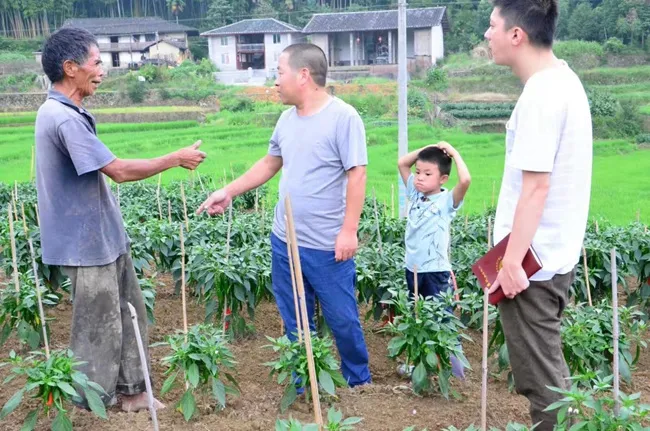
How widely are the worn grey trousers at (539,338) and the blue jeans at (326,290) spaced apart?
105 centimetres

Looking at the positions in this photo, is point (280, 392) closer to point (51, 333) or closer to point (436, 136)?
point (51, 333)

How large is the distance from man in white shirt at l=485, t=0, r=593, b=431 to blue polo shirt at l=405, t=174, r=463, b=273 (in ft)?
4.06

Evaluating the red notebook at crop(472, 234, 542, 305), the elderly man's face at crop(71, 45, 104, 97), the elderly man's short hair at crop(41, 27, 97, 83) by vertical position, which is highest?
the elderly man's short hair at crop(41, 27, 97, 83)

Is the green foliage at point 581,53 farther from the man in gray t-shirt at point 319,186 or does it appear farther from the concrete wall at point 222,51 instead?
the man in gray t-shirt at point 319,186

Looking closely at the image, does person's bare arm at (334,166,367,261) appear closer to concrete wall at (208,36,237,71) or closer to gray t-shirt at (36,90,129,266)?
gray t-shirt at (36,90,129,266)

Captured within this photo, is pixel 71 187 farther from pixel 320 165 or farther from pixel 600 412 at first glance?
pixel 600 412

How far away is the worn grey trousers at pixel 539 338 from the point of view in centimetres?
268

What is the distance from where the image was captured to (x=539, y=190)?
251cm

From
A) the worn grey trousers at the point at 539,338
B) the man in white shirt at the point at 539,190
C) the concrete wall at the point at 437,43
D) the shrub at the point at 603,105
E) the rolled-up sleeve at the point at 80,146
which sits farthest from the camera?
the concrete wall at the point at 437,43

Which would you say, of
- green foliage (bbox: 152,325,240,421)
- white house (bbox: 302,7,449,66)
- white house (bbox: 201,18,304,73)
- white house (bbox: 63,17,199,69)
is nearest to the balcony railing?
white house (bbox: 201,18,304,73)

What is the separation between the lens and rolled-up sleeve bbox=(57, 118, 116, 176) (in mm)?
3289

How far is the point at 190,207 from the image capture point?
8.44 metres

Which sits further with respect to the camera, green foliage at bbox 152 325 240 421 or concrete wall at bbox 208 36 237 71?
concrete wall at bbox 208 36 237 71

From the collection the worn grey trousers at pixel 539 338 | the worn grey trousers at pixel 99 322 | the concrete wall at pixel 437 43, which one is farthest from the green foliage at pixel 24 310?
the concrete wall at pixel 437 43
